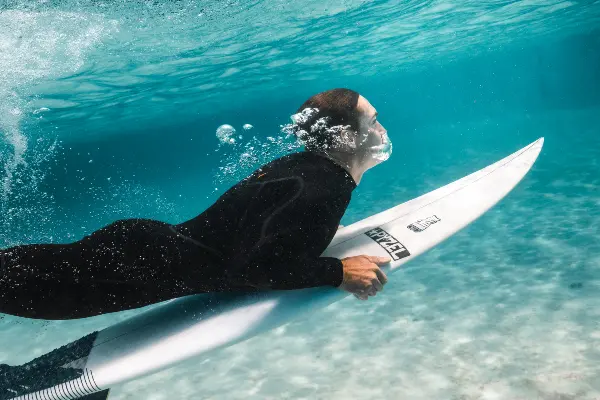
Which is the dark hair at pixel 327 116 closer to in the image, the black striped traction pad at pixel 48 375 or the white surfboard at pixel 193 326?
the white surfboard at pixel 193 326

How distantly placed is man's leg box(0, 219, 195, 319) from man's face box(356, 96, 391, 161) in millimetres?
1558

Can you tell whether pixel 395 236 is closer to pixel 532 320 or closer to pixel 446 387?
pixel 446 387

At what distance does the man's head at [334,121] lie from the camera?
316cm

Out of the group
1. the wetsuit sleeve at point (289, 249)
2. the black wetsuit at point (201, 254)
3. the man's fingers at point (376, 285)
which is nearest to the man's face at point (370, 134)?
the black wetsuit at point (201, 254)

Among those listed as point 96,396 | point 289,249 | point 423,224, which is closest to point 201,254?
point 289,249

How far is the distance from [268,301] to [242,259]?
0.78m

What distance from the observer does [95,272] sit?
9.07ft

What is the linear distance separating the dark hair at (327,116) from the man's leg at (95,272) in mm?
1232

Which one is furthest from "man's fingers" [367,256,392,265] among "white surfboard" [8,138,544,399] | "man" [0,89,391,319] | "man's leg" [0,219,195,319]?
"man's leg" [0,219,195,319]

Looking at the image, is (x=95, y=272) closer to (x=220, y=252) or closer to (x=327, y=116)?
(x=220, y=252)

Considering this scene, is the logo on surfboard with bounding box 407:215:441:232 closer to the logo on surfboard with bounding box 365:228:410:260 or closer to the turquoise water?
the logo on surfboard with bounding box 365:228:410:260

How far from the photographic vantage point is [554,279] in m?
6.91

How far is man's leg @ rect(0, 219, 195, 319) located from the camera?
269 centimetres

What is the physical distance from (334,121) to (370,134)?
14.0 inches
